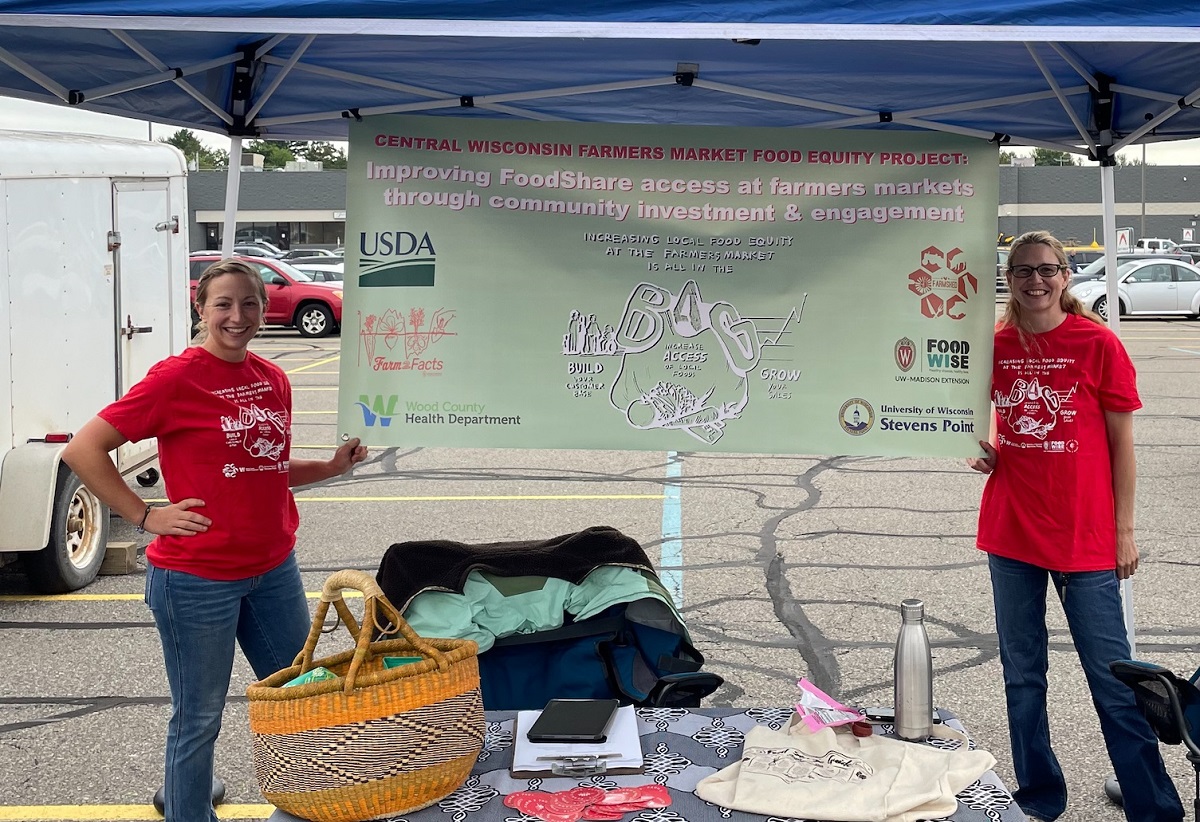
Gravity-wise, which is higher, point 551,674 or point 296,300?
point 296,300

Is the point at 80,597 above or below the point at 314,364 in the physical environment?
below

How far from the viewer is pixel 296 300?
22.8 meters

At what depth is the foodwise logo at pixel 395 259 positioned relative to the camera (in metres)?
3.88

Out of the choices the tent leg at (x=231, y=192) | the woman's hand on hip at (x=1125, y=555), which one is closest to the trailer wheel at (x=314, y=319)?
the tent leg at (x=231, y=192)

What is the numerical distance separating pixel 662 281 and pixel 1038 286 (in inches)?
45.3

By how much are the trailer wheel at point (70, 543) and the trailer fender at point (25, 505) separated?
0.18 m

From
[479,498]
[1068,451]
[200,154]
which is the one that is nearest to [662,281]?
[1068,451]

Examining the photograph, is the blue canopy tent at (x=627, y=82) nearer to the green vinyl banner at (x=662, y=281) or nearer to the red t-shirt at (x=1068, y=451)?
the green vinyl banner at (x=662, y=281)

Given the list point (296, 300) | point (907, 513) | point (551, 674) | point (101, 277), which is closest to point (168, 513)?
point (551, 674)

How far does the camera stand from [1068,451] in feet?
11.8

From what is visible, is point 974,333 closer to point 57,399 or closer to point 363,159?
point 363,159

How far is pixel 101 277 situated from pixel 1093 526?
5.63m

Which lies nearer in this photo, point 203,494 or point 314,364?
point 203,494

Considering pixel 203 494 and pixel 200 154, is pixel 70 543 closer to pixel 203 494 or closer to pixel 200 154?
pixel 203 494
